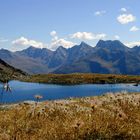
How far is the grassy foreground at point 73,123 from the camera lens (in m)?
9.52

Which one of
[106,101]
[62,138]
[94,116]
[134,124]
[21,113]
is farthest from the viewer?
[106,101]

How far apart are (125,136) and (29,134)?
104 inches

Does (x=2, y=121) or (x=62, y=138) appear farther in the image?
(x=2, y=121)

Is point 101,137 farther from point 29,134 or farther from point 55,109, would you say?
point 55,109

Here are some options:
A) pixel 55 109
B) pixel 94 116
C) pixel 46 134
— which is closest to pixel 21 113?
pixel 55 109

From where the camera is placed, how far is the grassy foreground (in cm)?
952

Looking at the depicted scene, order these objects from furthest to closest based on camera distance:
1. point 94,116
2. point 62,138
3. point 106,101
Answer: point 106,101, point 94,116, point 62,138

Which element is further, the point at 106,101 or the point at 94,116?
the point at 106,101

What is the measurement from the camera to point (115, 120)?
11.4 meters

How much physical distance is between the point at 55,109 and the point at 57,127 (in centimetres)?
329

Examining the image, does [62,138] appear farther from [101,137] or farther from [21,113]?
[21,113]

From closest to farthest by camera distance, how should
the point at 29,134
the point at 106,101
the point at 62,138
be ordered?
the point at 62,138 < the point at 29,134 < the point at 106,101

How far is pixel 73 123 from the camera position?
35.0 ft

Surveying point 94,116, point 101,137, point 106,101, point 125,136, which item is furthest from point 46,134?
point 106,101
